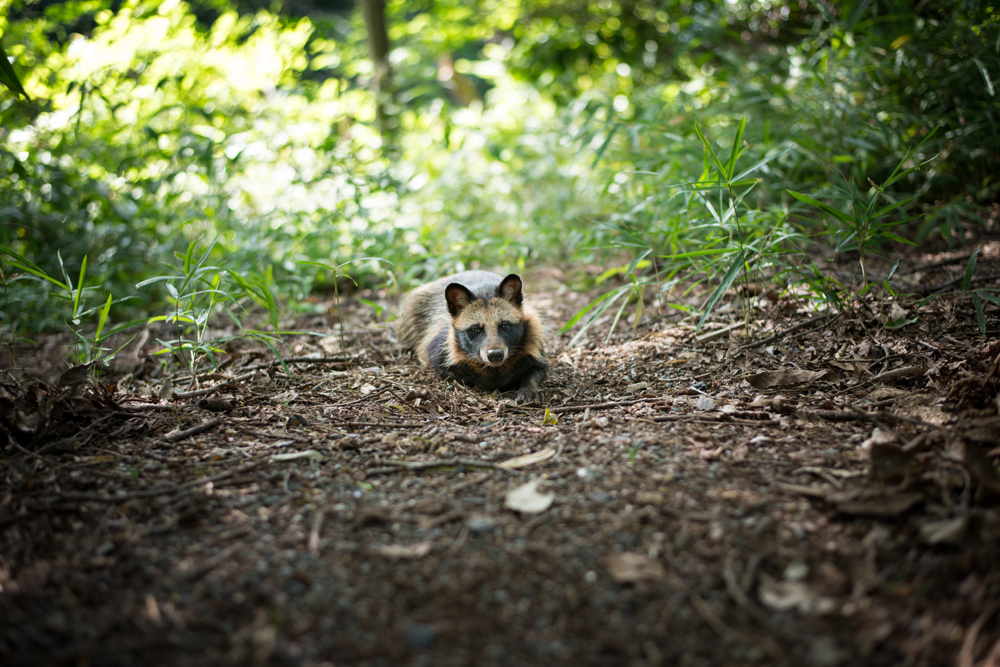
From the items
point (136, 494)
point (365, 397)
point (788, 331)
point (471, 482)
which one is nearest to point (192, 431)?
point (136, 494)

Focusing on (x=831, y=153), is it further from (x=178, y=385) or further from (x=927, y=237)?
(x=178, y=385)

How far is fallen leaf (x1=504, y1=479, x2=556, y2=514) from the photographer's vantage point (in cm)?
213

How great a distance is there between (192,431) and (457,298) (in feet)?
6.32

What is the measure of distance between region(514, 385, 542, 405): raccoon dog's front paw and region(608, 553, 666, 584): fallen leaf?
1.72m

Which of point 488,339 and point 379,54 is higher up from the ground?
point 379,54

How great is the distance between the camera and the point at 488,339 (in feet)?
12.8

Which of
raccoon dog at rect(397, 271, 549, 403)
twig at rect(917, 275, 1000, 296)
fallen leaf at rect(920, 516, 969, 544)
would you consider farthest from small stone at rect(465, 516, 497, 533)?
twig at rect(917, 275, 1000, 296)

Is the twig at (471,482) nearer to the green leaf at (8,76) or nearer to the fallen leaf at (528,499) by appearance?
the fallen leaf at (528,499)

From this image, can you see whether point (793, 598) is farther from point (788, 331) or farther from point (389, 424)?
point (788, 331)

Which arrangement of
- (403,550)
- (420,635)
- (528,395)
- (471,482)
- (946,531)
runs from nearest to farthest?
1. (420,635)
2. (946,531)
3. (403,550)
4. (471,482)
5. (528,395)

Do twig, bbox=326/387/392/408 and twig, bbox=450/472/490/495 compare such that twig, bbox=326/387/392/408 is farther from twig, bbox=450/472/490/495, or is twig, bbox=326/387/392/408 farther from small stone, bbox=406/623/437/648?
small stone, bbox=406/623/437/648

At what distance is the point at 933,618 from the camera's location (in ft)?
4.99

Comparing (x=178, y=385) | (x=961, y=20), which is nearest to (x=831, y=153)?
(x=961, y=20)

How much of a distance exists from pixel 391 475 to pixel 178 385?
1878mm
